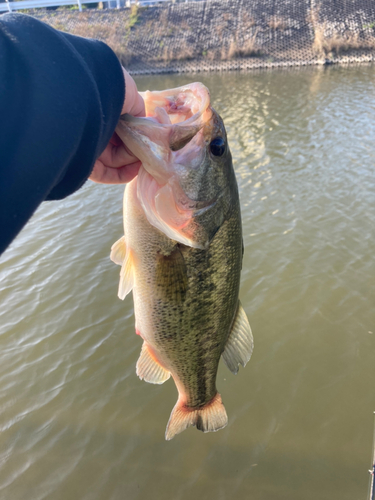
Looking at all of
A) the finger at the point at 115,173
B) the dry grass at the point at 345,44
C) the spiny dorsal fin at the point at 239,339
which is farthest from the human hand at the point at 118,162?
the dry grass at the point at 345,44

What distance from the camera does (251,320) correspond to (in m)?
4.60

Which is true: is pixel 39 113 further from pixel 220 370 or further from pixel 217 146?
pixel 220 370

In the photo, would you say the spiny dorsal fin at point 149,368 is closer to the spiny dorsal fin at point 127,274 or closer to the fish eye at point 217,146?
the spiny dorsal fin at point 127,274

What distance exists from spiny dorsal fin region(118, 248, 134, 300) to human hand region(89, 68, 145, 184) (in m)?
0.42

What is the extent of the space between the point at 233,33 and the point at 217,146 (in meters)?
27.9

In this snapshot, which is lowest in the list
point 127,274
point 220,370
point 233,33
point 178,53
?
point 178,53

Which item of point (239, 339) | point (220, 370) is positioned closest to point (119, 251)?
point (239, 339)

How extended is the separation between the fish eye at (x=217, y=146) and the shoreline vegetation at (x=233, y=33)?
24.7 metres

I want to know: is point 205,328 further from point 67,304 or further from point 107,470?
point 67,304

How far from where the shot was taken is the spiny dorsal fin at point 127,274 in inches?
77.4

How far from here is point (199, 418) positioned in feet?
7.80

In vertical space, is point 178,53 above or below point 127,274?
below

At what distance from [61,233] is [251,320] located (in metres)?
4.08

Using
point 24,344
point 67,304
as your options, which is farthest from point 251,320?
point 24,344
